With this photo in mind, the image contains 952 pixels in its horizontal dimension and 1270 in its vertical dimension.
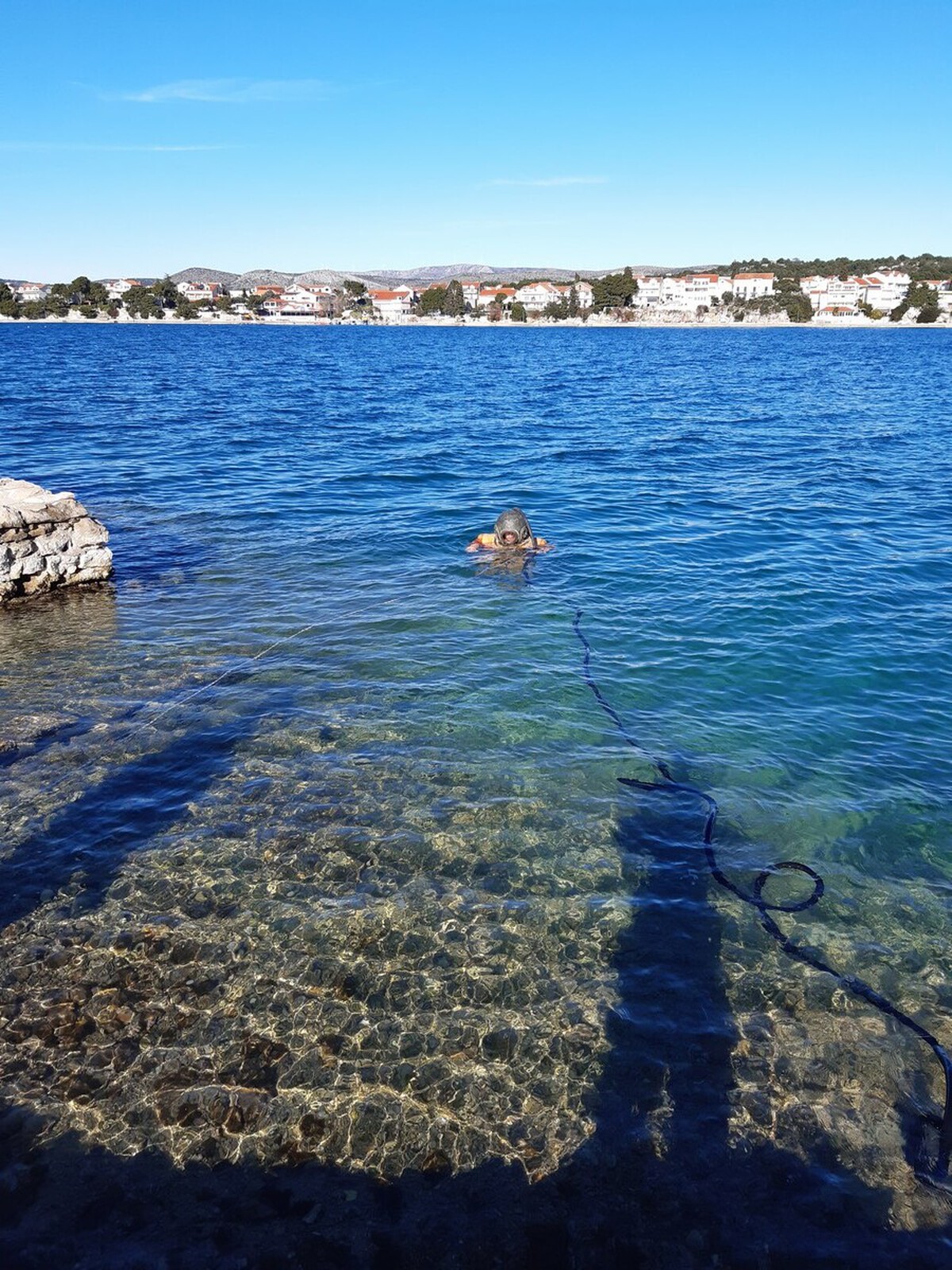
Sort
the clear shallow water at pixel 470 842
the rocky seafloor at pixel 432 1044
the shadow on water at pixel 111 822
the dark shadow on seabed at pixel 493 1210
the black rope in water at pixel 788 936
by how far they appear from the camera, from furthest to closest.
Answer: the shadow on water at pixel 111 822 < the clear shallow water at pixel 470 842 < the black rope in water at pixel 788 936 < the rocky seafloor at pixel 432 1044 < the dark shadow on seabed at pixel 493 1210

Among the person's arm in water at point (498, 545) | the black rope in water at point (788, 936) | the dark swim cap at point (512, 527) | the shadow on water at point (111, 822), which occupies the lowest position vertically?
the black rope in water at point (788, 936)

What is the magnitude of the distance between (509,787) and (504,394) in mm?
52273

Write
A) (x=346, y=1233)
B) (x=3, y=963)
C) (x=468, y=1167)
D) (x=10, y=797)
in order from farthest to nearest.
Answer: (x=10, y=797), (x=3, y=963), (x=468, y=1167), (x=346, y=1233)

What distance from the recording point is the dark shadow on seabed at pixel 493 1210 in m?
4.93

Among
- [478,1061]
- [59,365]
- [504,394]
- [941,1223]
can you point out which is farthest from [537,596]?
[59,365]

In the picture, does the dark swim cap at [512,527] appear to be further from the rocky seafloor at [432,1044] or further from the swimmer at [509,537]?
the rocky seafloor at [432,1044]

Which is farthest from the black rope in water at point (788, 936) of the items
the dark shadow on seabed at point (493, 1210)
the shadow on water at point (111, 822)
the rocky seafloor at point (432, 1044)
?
the shadow on water at point (111, 822)

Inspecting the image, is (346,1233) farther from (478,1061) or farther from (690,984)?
(690,984)

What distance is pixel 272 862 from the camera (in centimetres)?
836

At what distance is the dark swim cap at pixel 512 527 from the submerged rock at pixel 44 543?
9.24m

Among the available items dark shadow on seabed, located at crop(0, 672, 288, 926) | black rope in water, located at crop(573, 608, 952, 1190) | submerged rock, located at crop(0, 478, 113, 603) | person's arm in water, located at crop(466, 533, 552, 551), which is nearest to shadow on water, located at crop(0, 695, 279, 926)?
dark shadow on seabed, located at crop(0, 672, 288, 926)

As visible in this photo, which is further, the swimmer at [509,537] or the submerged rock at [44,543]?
the swimmer at [509,537]

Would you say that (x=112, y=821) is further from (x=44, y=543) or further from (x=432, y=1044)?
(x=44, y=543)

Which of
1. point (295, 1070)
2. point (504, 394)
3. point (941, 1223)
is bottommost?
point (941, 1223)
